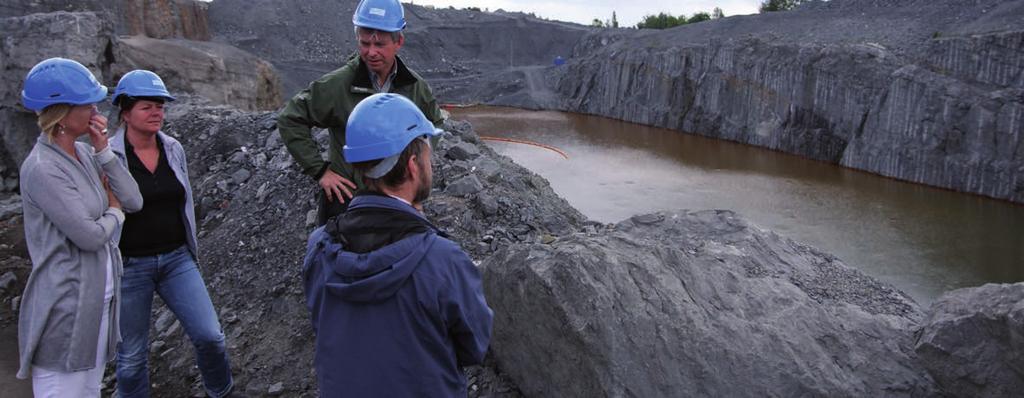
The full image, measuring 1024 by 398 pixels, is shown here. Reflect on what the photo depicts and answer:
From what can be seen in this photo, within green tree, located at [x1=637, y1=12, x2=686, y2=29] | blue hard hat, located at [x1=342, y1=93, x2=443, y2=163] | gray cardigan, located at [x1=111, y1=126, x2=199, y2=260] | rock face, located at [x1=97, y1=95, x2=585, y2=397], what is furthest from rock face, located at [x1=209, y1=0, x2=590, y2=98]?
blue hard hat, located at [x1=342, y1=93, x2=443, y2=163]

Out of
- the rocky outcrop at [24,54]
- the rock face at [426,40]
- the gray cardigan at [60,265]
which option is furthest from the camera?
the rock face at [426,40]

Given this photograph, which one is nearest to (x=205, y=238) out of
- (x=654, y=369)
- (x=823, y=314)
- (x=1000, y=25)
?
(x=654, y=369)

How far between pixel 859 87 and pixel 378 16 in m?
17.2

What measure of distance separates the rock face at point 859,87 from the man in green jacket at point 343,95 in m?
14.7

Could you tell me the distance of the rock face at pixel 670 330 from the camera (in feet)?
11.1

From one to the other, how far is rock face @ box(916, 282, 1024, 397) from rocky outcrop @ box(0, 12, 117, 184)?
11263 millimetres

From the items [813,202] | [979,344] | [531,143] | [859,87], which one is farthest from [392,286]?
[531,143]

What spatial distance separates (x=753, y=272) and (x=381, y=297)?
9.11ft

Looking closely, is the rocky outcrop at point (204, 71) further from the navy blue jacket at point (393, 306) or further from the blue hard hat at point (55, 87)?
the navy blue jacket at point (393, 306)

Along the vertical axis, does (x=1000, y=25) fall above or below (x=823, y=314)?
above

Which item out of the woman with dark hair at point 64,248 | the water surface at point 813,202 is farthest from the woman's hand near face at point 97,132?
the water surface at point 813,202

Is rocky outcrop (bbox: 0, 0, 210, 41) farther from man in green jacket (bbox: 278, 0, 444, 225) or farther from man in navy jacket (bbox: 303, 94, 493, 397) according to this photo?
man in navy jacket (bbox: 303, 94, 493, 397)

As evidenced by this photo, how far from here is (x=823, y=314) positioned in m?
3.73

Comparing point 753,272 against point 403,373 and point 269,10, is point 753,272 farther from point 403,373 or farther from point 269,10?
point 269,10
